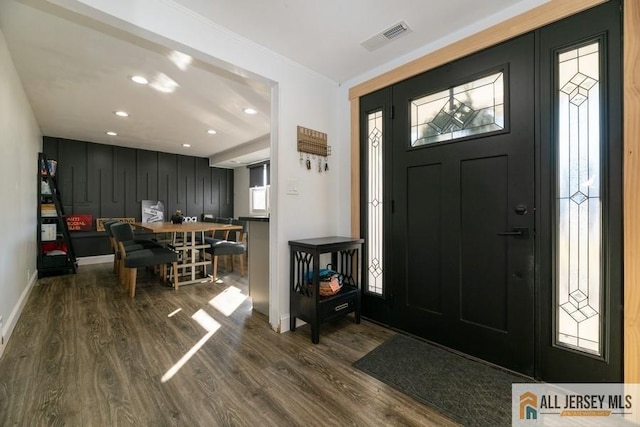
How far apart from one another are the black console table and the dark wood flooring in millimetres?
189

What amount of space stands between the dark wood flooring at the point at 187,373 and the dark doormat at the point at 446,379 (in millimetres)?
81

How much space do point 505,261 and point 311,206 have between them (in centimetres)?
167

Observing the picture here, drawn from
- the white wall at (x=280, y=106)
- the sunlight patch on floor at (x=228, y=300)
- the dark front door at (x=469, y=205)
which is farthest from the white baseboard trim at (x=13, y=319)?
the dark front door at (x=469, y=205)

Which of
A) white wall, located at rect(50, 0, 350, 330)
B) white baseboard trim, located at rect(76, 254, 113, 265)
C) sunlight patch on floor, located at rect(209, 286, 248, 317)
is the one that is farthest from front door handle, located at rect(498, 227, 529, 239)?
white baseboard trim, located at rect(76, 254, 113, 265)

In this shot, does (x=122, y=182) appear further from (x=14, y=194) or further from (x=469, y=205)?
(x=469, y=205)

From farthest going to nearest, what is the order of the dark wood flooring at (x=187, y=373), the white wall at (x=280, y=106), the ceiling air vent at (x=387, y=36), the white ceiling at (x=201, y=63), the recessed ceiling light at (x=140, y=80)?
1. the recessed ceiling light at (x=140, y=80)
2. the ceiling air vent at (x=387, y=36)
3. the white ceiling at (x=201, y=63)
4. the white wall at (x=280, y=106)
5. the dark wood flooring at (x=187, y=373)

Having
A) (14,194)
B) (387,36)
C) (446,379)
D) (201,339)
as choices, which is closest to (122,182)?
(14,194)

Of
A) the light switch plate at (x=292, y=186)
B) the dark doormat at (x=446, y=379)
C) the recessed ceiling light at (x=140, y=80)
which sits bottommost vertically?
the dark doormat at (x=446, y=379)

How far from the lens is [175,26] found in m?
1.90

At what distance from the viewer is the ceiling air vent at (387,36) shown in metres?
2.10

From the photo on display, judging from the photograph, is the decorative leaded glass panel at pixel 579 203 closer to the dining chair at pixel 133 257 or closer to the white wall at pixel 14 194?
the white wall at pixel 14 194

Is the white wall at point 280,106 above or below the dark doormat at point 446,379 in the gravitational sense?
above

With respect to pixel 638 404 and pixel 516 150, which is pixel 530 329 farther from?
pixel 516 150

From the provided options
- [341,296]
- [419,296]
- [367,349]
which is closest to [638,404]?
[419,296]
